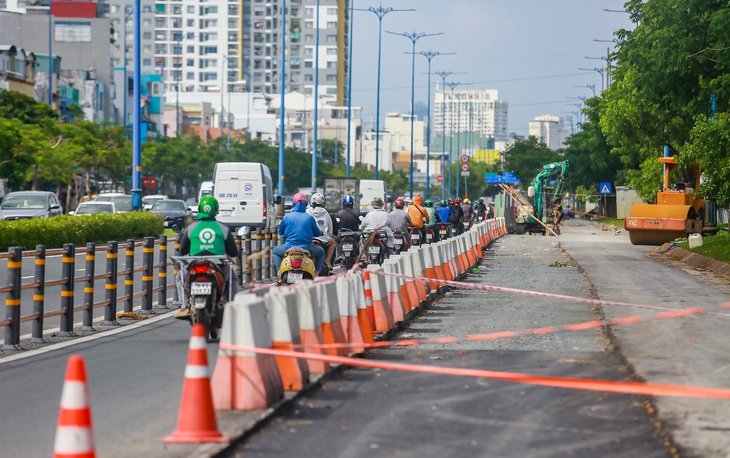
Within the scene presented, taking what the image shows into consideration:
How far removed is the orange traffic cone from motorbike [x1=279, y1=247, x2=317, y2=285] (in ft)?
29.7

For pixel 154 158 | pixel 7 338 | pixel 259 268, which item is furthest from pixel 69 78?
pixel 7 338

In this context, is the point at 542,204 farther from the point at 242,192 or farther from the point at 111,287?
the point at 111,287

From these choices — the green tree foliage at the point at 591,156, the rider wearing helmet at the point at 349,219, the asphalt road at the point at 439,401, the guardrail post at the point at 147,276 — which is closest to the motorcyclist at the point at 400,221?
the rider wearing helmet at the point at 349,219

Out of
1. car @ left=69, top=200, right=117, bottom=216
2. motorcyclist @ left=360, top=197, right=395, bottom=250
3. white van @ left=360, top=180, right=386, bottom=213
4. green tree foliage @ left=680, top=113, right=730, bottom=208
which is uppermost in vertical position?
green tree foliage @ left=680, top=113, right=730, bottom=208

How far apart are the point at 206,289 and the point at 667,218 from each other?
33.7 meters

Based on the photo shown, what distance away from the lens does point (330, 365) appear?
11578mm

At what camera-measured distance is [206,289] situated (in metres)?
13.8

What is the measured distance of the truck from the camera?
6381cm

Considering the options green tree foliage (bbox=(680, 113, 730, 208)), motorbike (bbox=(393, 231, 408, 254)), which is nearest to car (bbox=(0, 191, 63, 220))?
motorbike (bbox=(393, 231, 408, 254))

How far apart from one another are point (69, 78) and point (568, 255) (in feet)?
282

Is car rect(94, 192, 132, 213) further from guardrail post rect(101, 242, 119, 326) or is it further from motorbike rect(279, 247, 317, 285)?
motorbike rect(279, 247, 317, 285)

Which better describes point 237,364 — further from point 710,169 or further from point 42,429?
point 710,169

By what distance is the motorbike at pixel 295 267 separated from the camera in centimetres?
1725

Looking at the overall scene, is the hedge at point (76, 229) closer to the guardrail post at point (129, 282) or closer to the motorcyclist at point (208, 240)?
the guardrail post at point (129, 282)
